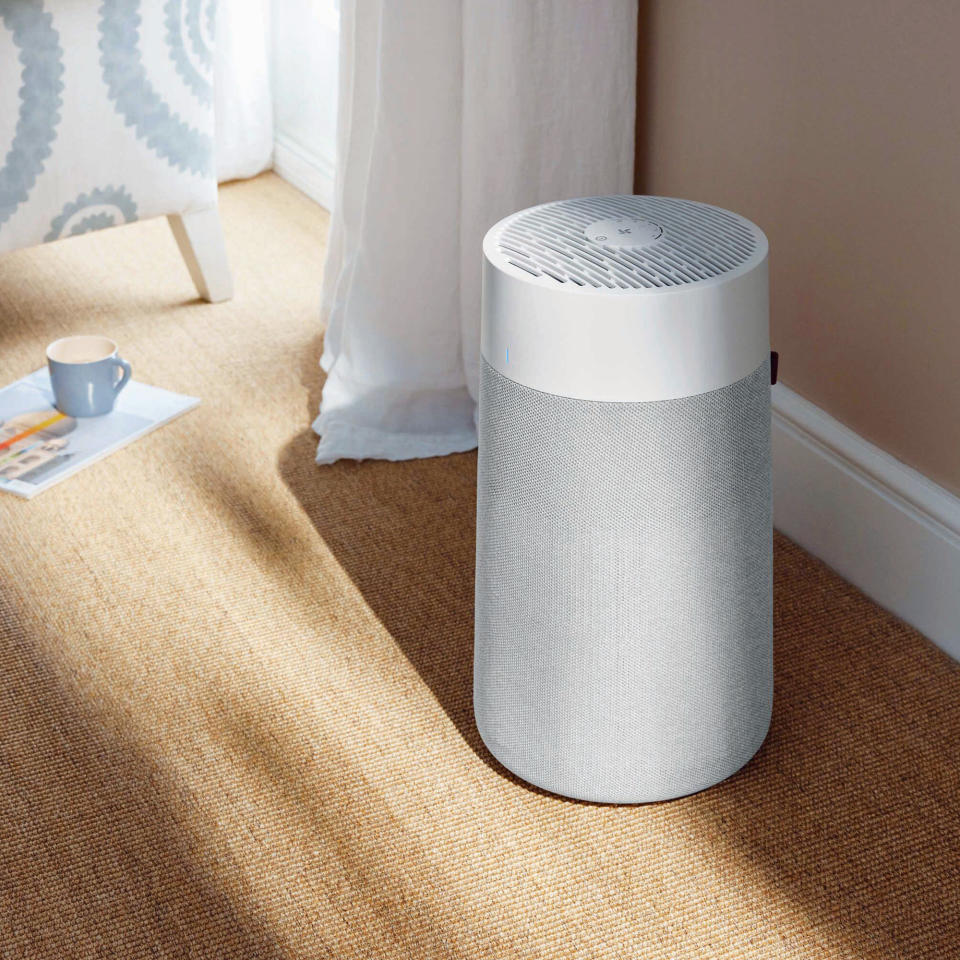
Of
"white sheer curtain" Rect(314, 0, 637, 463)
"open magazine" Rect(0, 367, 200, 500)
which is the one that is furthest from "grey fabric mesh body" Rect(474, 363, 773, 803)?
"open magazine" Rect(0, 367, 200, 500)

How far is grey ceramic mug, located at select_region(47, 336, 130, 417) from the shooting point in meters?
1.61

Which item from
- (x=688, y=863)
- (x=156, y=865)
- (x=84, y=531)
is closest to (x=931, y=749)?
(x=688, y=863)

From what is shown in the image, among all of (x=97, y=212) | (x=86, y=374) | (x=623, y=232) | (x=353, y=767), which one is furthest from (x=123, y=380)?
(x=623, y=232)

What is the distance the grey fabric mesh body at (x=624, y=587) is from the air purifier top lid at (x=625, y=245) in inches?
3.4

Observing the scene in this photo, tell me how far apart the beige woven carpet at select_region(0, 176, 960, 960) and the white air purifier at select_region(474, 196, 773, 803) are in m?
0.08

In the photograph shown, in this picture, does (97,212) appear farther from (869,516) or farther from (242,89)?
(869,516)

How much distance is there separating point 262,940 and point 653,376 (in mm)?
526

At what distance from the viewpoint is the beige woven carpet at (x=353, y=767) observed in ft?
3.16

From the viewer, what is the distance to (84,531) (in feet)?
4.76

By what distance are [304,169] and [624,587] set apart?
174 cm

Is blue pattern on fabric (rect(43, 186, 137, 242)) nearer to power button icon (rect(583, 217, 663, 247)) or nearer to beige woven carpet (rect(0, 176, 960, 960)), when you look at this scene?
beige woven carpet (rect(0, 176, 960, 960))

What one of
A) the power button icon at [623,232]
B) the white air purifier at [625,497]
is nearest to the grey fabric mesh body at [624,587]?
the white air purifier at [625,497]

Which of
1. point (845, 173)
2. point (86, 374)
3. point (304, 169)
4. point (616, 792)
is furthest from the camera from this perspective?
point (304, 169)

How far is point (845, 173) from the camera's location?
1.20 metres
